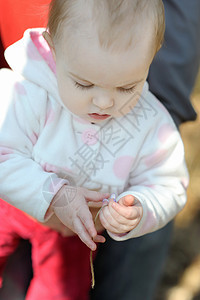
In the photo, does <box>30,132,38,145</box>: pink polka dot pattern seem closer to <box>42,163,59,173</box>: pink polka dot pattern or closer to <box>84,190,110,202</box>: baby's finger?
<box>42,163,59,173</box>: pink polka dot pattern

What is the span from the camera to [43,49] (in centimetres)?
98

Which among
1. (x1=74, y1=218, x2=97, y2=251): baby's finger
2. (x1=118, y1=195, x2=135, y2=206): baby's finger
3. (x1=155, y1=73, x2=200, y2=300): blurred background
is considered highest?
(x1=118, y1=195, x2=135, y2=206): baby's finger

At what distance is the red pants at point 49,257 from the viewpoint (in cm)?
111

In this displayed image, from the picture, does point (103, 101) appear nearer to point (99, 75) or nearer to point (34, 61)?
point (99, 75)

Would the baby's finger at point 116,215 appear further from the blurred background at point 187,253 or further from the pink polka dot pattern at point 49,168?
the blurred background at point 187,253

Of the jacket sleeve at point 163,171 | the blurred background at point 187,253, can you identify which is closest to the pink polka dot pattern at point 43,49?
the jacket sleeve at point 163,171

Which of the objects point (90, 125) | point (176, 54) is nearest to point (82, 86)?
point (90, 125)

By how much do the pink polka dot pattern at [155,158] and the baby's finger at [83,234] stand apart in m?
0.25

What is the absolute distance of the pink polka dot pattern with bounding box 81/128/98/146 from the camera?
975mm

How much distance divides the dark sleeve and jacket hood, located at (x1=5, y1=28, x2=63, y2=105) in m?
0.29

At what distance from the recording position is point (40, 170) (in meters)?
0.93

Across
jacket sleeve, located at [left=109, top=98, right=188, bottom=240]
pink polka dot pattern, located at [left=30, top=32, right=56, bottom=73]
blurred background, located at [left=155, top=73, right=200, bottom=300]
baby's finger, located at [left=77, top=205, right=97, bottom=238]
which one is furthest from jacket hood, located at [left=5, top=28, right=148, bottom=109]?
blurred background, located at [left=155, top=73, right=200, bottom=300]

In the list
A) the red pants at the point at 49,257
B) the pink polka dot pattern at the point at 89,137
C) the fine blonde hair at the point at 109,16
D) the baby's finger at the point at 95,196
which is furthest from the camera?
the red pants at the point at 49,257

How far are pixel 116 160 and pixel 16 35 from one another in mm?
379
